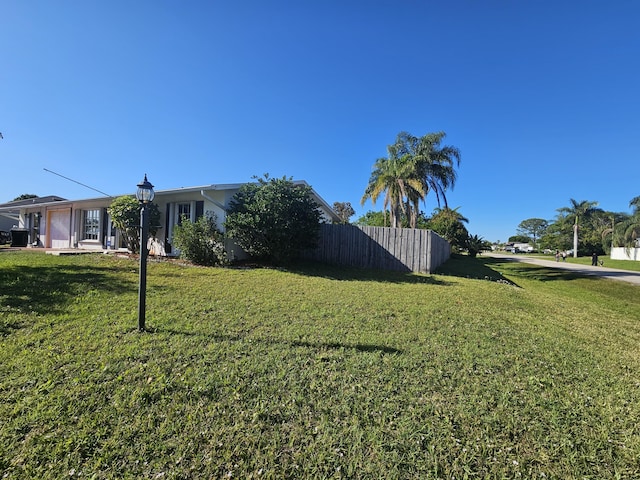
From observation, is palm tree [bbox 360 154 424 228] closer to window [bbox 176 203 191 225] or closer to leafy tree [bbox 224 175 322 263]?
leafy tree [bbox 224 175 322 263]

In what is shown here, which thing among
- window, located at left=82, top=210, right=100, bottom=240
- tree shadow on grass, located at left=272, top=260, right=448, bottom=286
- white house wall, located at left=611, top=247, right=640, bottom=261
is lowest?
tree shadow on grass, located at left=272, top=260, right=448, bottom=286

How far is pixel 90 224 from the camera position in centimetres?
1559

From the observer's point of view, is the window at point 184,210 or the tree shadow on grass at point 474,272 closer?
the tree shadow on grass at point 474,272

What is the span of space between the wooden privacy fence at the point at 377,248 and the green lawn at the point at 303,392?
235 inches

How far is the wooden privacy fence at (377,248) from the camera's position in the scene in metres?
11.5

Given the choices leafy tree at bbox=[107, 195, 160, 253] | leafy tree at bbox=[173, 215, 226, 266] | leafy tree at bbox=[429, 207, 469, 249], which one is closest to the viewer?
leafy tree at bbox=[173, 215, 226, 266]

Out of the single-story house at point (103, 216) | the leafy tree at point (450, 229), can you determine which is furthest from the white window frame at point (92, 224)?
the leafy tree at point (450, 229)

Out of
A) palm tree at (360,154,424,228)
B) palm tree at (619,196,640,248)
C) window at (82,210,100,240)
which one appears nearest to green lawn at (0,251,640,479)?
window at (82,210,100,240)

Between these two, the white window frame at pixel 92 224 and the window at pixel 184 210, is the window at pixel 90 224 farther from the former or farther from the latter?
the window at pixel 184 210

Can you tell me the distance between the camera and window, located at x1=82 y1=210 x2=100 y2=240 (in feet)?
50.1

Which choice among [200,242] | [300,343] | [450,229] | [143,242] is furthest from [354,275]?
[450,229]

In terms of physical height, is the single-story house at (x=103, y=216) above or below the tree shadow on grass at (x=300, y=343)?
above

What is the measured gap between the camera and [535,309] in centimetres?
670

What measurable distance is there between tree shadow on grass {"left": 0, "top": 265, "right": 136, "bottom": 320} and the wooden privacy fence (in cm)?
781
